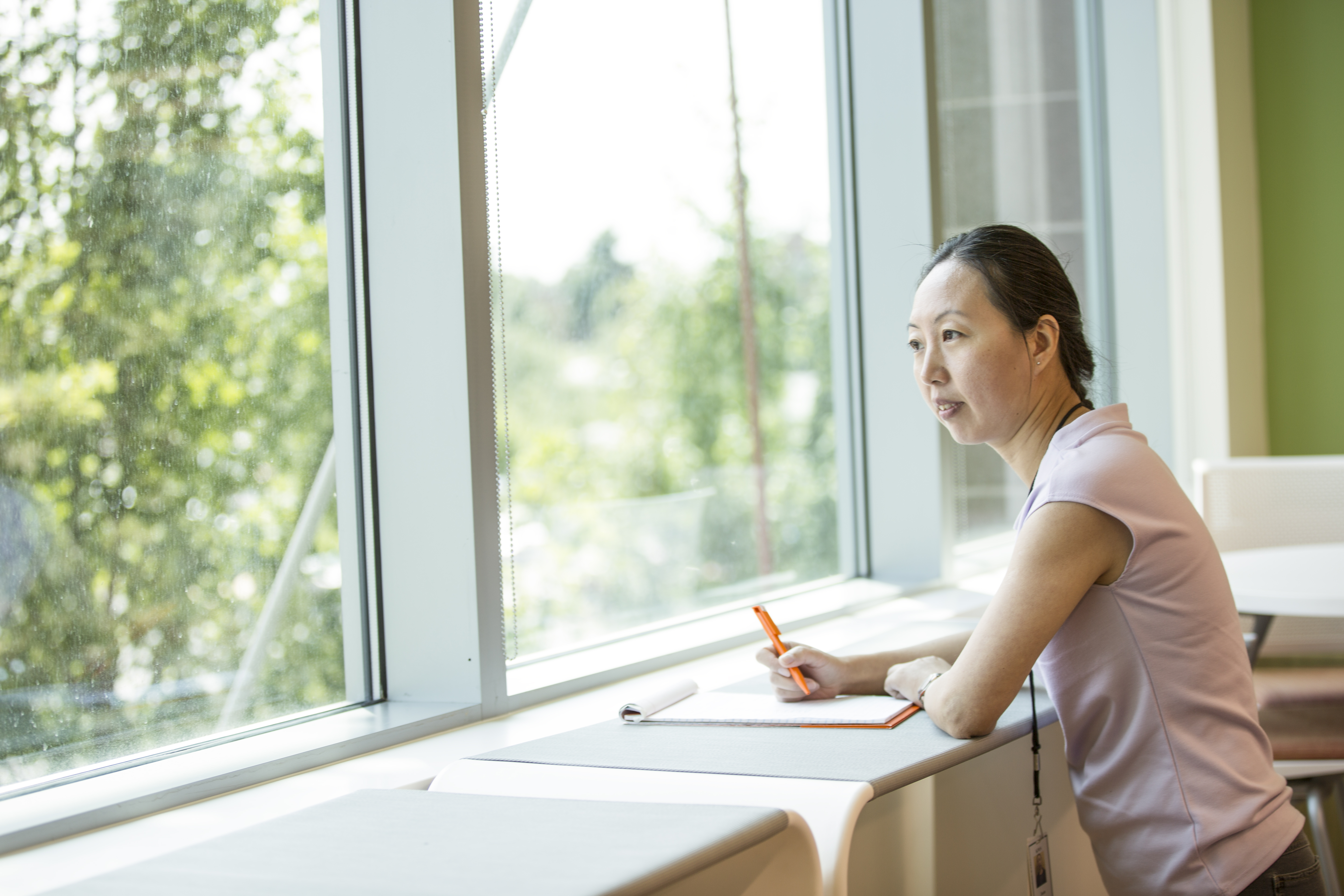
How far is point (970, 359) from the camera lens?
56.7 inches

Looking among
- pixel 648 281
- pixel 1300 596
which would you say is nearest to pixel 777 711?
pixel 1300 596

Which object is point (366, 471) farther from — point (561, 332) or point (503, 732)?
point (561, 332)

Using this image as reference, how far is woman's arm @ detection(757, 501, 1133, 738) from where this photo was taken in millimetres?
1238

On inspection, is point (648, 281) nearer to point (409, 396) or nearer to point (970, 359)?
point (409, 396)

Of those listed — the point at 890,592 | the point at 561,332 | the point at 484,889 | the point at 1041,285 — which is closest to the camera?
the point at 484,889

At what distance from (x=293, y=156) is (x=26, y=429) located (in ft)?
1.90

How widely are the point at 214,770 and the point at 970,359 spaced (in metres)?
1.08

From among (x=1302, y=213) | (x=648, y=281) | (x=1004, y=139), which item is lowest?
(x=648, y=281)

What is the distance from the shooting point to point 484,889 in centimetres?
82

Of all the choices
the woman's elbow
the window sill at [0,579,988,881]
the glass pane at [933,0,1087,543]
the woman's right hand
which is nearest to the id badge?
the woman's elbow

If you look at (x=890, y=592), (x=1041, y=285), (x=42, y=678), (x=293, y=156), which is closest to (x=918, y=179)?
(x=890, y=592)

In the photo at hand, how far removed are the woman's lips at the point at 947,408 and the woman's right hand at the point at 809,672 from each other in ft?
1.18

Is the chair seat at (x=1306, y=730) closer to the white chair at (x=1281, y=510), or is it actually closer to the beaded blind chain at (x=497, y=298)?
the white chair at (x=1281, y=510)

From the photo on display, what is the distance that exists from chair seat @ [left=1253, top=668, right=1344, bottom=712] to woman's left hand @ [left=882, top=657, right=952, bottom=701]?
3.76 ft
